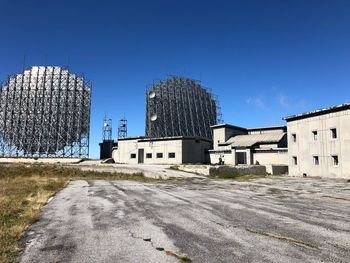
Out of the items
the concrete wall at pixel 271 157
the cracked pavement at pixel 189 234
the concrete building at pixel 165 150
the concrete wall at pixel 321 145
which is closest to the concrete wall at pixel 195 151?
the concrete building at pixel 165 150

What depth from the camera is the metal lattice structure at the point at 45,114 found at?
87562 mm

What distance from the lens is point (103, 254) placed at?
23.2 feet

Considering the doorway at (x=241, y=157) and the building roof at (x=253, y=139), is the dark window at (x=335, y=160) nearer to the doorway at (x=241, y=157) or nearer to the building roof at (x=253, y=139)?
the building roof at (x=253, y=139)

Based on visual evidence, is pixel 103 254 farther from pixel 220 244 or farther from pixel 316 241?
pixel 316 241

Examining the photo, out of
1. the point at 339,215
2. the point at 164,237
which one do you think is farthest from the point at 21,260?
the point at 339,215

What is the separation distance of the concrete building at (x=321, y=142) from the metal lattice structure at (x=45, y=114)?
6155 cm

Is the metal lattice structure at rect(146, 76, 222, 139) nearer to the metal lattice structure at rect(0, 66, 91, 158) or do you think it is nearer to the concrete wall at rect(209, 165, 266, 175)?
the metal lattice structure at rect(0, 66, 91, 158)

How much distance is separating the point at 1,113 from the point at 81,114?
2707 cm

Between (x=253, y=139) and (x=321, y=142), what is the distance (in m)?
20.6

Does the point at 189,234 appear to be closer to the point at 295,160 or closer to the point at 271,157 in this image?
the point at 295,160

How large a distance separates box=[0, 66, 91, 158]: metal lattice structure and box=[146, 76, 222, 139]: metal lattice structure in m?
19.6

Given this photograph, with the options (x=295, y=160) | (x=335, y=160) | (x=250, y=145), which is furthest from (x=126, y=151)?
(x=335, y=160)

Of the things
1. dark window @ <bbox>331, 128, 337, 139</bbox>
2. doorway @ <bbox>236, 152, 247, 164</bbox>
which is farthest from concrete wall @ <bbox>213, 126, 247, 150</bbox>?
dark window @ <bbox>331, 128, 337, 139</bbox>

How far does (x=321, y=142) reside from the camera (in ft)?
128
